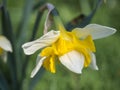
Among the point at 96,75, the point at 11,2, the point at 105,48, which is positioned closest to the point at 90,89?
the point at 96,75

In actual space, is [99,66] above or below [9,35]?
below

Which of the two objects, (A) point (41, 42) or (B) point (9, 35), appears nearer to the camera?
(A) point (41, 42)

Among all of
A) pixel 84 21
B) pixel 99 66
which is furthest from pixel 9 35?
pixel 99 66

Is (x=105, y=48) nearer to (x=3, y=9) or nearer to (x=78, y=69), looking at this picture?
(x=3, y=9)

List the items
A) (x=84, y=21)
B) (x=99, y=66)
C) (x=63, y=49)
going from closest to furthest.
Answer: (x=63, y=49)
(x=84, y=21)
(x=99, y=66)

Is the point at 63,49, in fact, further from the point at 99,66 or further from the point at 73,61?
the point at 99,66

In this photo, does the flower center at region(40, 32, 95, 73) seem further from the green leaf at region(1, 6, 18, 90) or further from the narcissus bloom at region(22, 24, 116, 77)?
the green leaf at region(1, 6, 18, 90)

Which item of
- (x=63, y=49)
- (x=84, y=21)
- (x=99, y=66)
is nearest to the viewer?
Result: (x=63, y=49)

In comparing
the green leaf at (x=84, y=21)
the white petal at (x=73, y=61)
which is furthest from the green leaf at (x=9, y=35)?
the white petal at (x=73, y=61)
